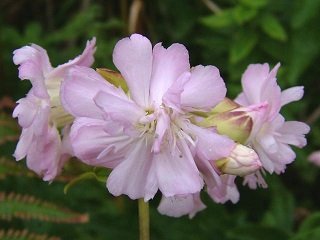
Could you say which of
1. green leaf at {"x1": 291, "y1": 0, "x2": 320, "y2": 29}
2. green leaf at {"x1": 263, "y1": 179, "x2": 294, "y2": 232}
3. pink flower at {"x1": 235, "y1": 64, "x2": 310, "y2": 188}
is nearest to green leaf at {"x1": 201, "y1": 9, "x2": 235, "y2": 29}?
green leaf at {"x1": 291, "y1": 0, "x2": 320, "y2": 29}

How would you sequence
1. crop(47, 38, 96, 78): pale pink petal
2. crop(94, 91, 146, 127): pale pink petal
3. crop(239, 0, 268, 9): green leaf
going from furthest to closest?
crop(239, 0, 268, 9): green leaf
crop(47, 38, 96, 78): pale pink petal
crop(94, 91, 146, 127): pale pink petal

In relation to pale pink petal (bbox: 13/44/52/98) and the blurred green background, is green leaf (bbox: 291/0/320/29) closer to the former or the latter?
the blurred green background

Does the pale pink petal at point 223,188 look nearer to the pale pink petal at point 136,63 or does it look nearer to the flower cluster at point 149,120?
the flower cluster at point 149,120

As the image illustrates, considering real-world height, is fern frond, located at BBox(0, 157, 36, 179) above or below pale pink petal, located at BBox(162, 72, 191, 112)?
below

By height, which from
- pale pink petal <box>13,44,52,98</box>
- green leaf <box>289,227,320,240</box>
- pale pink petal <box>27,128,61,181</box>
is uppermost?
pale pink petal <box>13,44,52,98</box>

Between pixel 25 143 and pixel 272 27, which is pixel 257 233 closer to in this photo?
pixel 272 27

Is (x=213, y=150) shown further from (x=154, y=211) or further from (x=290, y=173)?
(x=290, y=173)

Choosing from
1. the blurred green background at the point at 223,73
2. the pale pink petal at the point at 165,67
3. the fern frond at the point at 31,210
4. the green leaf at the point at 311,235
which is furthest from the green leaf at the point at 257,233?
the pale pink petal at the point at 165,67

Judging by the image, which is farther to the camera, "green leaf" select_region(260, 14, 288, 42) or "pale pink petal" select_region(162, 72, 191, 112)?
"green leaf" select_region(260, 14, 288, 42)

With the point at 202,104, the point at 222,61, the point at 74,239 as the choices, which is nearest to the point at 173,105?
the point at 202,104
